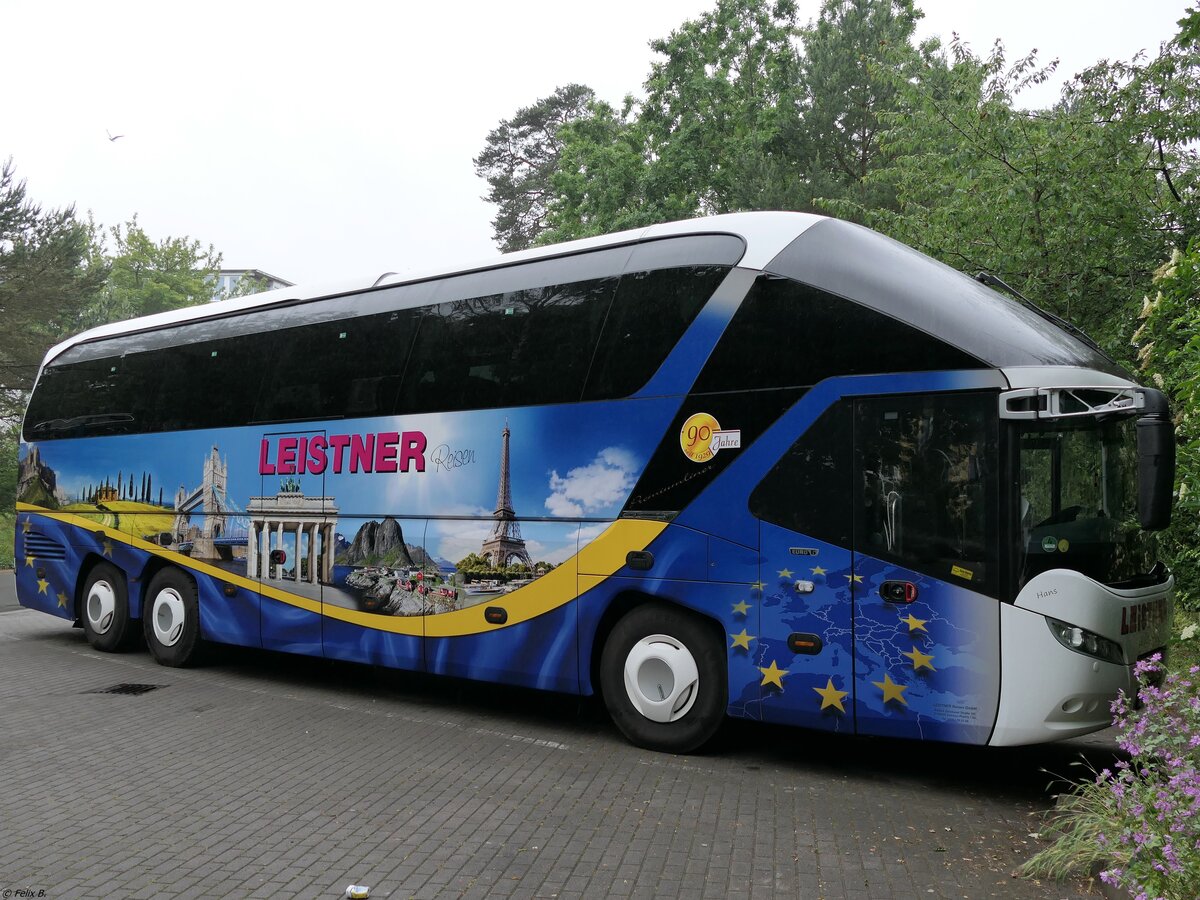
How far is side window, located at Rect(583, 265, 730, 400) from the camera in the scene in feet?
24.2

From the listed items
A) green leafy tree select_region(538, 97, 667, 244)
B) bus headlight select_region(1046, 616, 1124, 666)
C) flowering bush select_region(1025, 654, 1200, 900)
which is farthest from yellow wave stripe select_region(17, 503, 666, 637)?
green leafy tree select_region(538, 97, 667, 244)

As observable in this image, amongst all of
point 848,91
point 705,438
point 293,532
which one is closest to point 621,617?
point 705,438

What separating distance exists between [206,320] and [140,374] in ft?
3.90

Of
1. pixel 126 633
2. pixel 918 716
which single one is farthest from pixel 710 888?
pixel 126 633

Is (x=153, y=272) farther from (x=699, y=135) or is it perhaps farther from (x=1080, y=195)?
(x=1080, y=195)

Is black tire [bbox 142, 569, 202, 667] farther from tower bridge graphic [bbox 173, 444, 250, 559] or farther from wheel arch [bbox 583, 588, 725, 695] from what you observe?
wheel arch [bbox 583, 588, 725, 695]

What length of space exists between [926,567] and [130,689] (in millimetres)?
7823

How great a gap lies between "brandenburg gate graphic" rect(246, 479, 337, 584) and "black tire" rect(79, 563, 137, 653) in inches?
107

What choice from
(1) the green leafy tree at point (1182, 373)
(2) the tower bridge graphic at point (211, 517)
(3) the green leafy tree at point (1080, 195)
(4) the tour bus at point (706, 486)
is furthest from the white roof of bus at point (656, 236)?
(3) the green leafy tree at point (1080, 195)

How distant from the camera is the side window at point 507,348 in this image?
26.1 feet

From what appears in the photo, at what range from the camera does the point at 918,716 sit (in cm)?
622

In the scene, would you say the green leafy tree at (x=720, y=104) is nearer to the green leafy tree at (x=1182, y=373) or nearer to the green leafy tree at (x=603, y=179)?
the green leafy tree at (x=603, y=179)

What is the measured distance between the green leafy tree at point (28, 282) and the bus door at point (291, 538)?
28667mm

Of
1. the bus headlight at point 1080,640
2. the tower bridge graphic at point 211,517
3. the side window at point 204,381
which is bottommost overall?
the bus headlight at point 1080,640
